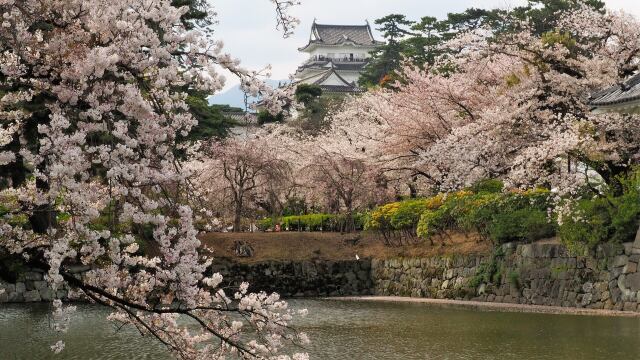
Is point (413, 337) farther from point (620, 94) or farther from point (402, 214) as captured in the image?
point (402, 214)

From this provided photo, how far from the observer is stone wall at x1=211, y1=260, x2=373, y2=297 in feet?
80.4

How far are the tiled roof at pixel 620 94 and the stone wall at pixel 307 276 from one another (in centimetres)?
974

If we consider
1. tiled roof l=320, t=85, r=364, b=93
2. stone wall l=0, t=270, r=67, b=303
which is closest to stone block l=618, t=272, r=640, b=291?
A: stone wall l=0, t=270, r=67, b=303

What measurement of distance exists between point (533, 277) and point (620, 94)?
419 cm

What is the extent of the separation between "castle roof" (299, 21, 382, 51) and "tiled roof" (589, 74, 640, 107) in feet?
168

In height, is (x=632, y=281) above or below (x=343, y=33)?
below

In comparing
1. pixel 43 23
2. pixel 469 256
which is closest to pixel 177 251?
pixel 43 23

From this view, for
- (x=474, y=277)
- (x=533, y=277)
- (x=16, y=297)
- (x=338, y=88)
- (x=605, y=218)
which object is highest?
(x=338, y=88)

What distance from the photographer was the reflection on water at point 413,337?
1149cm

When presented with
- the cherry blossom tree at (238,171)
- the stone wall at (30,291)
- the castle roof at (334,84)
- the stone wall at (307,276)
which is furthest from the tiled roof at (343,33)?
the stone wall at (30,291)

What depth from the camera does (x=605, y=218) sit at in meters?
16.6

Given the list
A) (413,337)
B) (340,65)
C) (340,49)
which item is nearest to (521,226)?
(413,337)

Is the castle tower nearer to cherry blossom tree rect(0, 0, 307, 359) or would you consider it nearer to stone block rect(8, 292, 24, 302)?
stone block rect(8, 292, 24, 302)

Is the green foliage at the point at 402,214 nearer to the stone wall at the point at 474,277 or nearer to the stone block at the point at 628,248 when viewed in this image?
the stone wall at the point at 474,277
